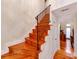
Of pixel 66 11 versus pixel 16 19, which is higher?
pixel 66 11

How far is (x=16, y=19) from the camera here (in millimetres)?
5449

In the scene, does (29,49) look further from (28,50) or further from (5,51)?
(5,51)

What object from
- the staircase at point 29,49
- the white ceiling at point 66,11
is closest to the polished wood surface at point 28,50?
the staircase at point 29,49

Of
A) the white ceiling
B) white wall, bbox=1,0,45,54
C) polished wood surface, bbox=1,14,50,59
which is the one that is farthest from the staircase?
the white ceiling

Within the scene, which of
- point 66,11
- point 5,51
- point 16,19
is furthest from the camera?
point 66,11

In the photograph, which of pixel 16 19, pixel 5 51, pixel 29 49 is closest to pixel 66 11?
pixel 16 19

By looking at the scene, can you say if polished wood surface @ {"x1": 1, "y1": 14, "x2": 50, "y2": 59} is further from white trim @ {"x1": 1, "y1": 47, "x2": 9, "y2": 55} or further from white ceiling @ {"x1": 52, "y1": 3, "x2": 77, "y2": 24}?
white ceiling @ {"x1": 52, "y1": 3, "x2": 77, "y2": 24}

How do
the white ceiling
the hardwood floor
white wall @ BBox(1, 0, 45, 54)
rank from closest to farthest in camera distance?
the hardwood floor, white wall @ BBox(1, 0, 45, 54), the white ceiling

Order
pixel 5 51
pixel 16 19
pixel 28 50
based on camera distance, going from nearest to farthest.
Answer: pixel 5 51 → pixel 28 50 → pixel 16 19

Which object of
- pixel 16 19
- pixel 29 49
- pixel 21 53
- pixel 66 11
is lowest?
pixel 21 53

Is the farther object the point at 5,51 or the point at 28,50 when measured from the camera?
the point at 28,50

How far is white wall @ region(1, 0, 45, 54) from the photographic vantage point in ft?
15.3

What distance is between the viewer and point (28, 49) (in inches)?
194

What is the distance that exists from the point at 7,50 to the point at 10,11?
1.60 m
